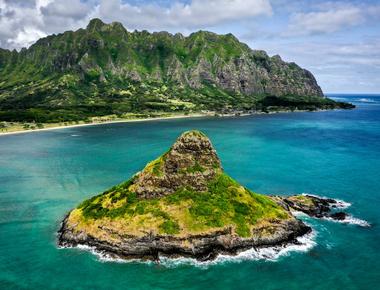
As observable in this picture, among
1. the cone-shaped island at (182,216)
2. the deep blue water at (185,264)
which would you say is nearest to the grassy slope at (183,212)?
the cone-shaped island at (182,216)

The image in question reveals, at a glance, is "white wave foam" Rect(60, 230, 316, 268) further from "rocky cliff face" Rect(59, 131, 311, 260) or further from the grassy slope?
the grassy slope

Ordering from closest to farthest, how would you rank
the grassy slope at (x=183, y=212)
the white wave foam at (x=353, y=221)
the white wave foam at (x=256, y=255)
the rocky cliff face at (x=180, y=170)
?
the white wave foam at (x=256, y=255) → the grassy slope at (x=183, y=212) → the rocky cliff face at (x=180, y=170) → the white wave foam at (x=353, y=221)

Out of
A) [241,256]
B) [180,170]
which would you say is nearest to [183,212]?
[180,170]

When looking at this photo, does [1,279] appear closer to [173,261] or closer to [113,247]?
[113,247]

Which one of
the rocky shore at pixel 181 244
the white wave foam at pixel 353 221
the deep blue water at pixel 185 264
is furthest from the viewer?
the white wave foam at pixel 353 221

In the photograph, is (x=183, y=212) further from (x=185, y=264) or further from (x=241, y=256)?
(x=241, y=256)

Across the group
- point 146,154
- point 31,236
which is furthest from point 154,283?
point 146,154

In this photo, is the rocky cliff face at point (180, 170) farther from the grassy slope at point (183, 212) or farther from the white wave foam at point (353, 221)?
the white wave foam at point (353, 221)

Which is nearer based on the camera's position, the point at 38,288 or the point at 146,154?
the point at 38,288

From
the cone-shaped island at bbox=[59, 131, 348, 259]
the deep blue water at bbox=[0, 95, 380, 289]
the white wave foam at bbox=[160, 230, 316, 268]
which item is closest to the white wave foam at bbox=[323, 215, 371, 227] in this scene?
the deep blue water at bbox=[0, 95, 380, 289]
